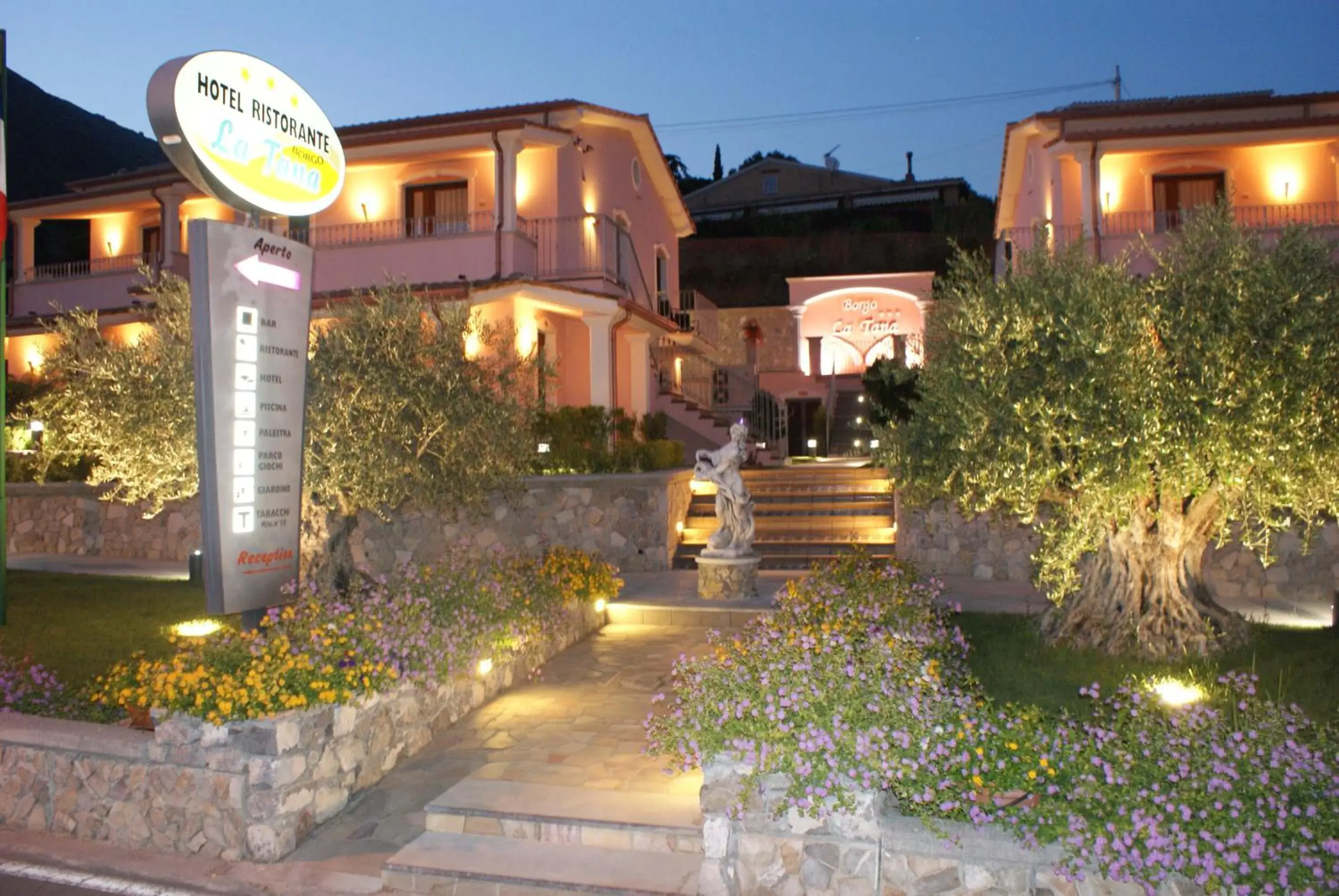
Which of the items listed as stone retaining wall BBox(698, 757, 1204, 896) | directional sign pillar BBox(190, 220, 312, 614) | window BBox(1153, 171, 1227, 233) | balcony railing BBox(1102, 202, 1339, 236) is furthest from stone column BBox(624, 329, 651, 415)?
stone retaining wall BBox(698, 757, 1204, 896)

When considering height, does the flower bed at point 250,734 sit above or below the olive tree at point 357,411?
below

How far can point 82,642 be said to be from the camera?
10211 mm

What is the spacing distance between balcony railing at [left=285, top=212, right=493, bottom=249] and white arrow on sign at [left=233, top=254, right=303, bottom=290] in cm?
1160

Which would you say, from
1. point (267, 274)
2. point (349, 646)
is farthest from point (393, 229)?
point (349, 646)

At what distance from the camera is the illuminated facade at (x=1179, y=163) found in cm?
1981

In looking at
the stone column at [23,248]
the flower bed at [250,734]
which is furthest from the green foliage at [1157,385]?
the stone column at [23,248]

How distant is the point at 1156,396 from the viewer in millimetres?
7824

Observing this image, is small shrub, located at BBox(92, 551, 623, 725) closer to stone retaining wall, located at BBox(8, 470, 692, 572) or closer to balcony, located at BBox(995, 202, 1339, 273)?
stone retaining wall, located at BBox(8, 470, 692, 572)

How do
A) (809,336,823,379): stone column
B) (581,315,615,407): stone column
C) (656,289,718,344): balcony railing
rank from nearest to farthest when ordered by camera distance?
(581,315,615,407): stone column, (656,289,718,344): balcony railing, (809,336,823,379): stone column

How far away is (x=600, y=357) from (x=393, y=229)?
531cm

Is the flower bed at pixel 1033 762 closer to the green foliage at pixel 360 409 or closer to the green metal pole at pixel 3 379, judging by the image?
the green foliage at pixel 360 409

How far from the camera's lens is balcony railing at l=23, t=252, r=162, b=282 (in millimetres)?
23750

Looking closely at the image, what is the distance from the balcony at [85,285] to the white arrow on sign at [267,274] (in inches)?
658

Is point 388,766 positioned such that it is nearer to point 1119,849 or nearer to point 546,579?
point 546,579
